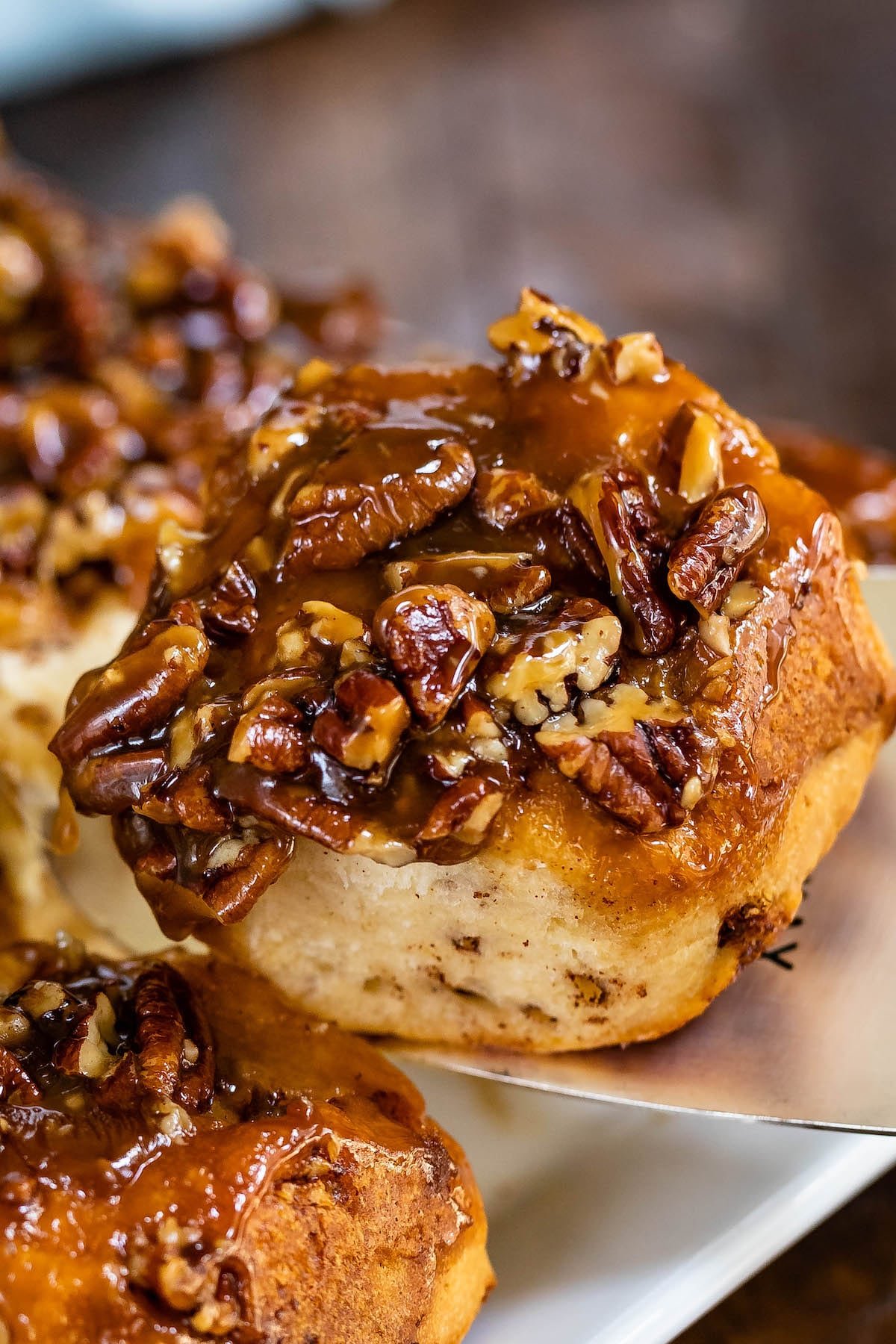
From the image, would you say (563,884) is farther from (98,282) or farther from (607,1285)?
(98,282)

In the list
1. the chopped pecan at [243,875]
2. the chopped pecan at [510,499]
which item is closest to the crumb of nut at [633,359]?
the chopped pecan at [510,499]

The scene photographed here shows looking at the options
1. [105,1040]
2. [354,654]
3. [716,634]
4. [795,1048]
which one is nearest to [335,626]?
[354,654]

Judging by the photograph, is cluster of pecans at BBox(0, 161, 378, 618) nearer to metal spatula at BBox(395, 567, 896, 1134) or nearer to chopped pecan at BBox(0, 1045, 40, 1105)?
chopped pecan at BBox(0, 1045, 40, 1105)

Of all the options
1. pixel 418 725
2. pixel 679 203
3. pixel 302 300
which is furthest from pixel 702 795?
pixel 679 203

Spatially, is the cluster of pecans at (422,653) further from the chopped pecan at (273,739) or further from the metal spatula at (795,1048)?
the metal spatula at (795,1048)

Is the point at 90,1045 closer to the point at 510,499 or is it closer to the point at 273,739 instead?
the point at 273,739

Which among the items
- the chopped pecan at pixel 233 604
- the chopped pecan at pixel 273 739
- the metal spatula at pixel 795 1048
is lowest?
the metal spatula at pixel 795 1048
